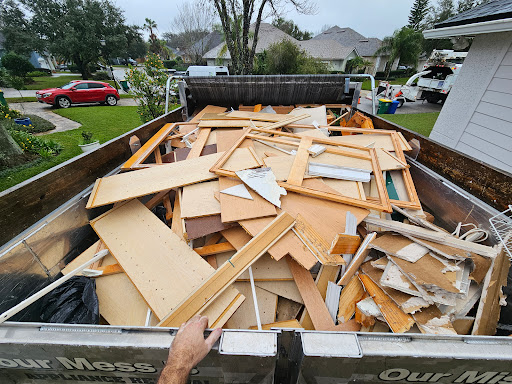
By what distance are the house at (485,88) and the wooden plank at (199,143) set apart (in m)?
4.98

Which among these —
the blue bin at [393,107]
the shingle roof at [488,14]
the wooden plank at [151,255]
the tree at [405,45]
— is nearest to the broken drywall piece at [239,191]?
the wooden plank at [151,255]

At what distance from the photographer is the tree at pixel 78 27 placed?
20281mm

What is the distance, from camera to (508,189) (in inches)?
66.2

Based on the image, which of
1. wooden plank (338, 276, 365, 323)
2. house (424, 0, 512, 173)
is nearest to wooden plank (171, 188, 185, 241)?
wooden plank (338, 276, 365, 323)

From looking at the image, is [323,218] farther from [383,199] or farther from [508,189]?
[508,189]

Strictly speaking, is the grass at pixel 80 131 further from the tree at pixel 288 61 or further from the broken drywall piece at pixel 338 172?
the tree at pixel 288 61

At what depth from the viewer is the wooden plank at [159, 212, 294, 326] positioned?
1.32 m

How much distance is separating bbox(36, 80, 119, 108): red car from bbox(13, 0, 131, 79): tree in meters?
13.1

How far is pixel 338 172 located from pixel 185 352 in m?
1.91

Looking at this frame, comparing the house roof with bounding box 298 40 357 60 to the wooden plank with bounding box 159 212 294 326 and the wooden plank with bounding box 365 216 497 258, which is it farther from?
the wooden plank with bounding box 159 212 294 326

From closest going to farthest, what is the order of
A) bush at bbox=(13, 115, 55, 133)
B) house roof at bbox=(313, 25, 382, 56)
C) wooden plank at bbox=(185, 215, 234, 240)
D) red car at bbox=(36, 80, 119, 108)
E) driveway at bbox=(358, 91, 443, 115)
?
wooden plank at bbox=(185, 215, 234, 240) → bush at bbox=(13, 115, 55, 133) → red car at bbox=(36, 80, 119, 108) → driveway at bbox=(358, 91, 443, 115) → house roof at bbox=(313, 25, 382, 56)

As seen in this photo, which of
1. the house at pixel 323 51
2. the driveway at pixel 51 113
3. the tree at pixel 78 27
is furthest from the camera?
the house at pixel 323 51

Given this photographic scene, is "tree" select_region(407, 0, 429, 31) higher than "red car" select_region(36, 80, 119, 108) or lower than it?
higher

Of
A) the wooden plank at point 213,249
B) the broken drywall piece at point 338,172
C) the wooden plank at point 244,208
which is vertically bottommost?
the wooden plank at point 213,249
